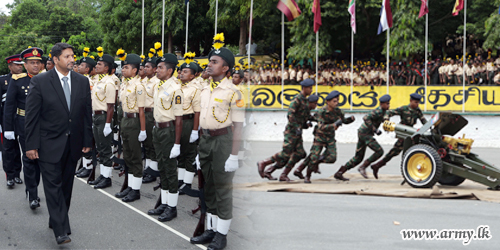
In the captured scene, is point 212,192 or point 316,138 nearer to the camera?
point 212,192

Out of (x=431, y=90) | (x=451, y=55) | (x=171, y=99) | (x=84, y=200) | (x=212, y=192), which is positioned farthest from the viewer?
(x=451, y=55)

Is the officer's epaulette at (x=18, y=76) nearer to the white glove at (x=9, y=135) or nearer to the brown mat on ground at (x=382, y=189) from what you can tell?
the white glove at (x=9, y=135)

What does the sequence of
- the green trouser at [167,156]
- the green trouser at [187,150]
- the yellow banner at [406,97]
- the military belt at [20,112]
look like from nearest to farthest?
the green trouser at [167,156] < the green trouser at [187,150] < the military belt at [20,112] < the yellow banner at [406,97]

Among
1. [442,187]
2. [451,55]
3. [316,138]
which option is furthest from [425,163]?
[451,55]

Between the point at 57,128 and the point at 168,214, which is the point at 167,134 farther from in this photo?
the point at 57,128

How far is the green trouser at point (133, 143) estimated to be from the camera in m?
7.08

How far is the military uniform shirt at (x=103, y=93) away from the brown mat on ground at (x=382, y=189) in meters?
2.63

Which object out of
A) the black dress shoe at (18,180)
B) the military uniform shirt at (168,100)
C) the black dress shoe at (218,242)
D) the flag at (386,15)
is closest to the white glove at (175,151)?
the military uniform shirt at (168,100)

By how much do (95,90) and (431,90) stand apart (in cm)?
1265

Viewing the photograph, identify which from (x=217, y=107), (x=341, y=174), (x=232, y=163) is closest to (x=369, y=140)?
(x=341, y=174)

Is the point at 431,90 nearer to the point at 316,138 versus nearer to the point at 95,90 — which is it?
the point at 316,138

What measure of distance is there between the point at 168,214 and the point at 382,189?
3.53m

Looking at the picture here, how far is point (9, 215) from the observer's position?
246 inches

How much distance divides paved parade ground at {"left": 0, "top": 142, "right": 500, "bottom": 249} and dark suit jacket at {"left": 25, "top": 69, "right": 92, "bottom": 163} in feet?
3.10
